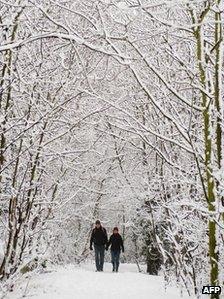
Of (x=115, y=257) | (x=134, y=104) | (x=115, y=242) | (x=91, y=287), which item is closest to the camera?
(x=134, y=104)

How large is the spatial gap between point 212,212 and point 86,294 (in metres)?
6.25

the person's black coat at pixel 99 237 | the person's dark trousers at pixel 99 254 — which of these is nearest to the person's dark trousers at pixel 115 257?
the person's dark trousers at pixel 99 254

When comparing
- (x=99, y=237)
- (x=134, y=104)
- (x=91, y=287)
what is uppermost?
(x=134, y=104)

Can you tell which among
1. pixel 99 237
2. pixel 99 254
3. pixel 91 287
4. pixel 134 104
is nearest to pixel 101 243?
pixel 99 237

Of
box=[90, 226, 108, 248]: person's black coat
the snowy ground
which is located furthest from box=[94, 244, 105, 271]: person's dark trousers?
the snowy ground

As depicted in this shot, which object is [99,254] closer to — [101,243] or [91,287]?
[101,243]

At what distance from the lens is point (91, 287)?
9562 mm

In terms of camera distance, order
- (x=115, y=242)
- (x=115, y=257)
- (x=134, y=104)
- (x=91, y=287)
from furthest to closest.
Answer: (x=115, y=257) → (x=115, y=242) → (x=91, y=287) → (x=134, y=104)

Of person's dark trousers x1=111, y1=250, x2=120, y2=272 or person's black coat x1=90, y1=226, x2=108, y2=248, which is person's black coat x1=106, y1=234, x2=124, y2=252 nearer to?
person's dark trousers x1=111, y1=250, x2=120, y2=272

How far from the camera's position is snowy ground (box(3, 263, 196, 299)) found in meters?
8.60

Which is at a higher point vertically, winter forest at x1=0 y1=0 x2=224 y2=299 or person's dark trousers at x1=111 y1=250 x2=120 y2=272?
winter forest at x1=0 y1=0 x2=224 y2=299

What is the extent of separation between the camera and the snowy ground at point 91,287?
8602 mm

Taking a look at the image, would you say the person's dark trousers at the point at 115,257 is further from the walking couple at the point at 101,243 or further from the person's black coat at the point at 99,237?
the person's black coat at the point at 99,237

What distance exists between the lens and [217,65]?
3473 mm
